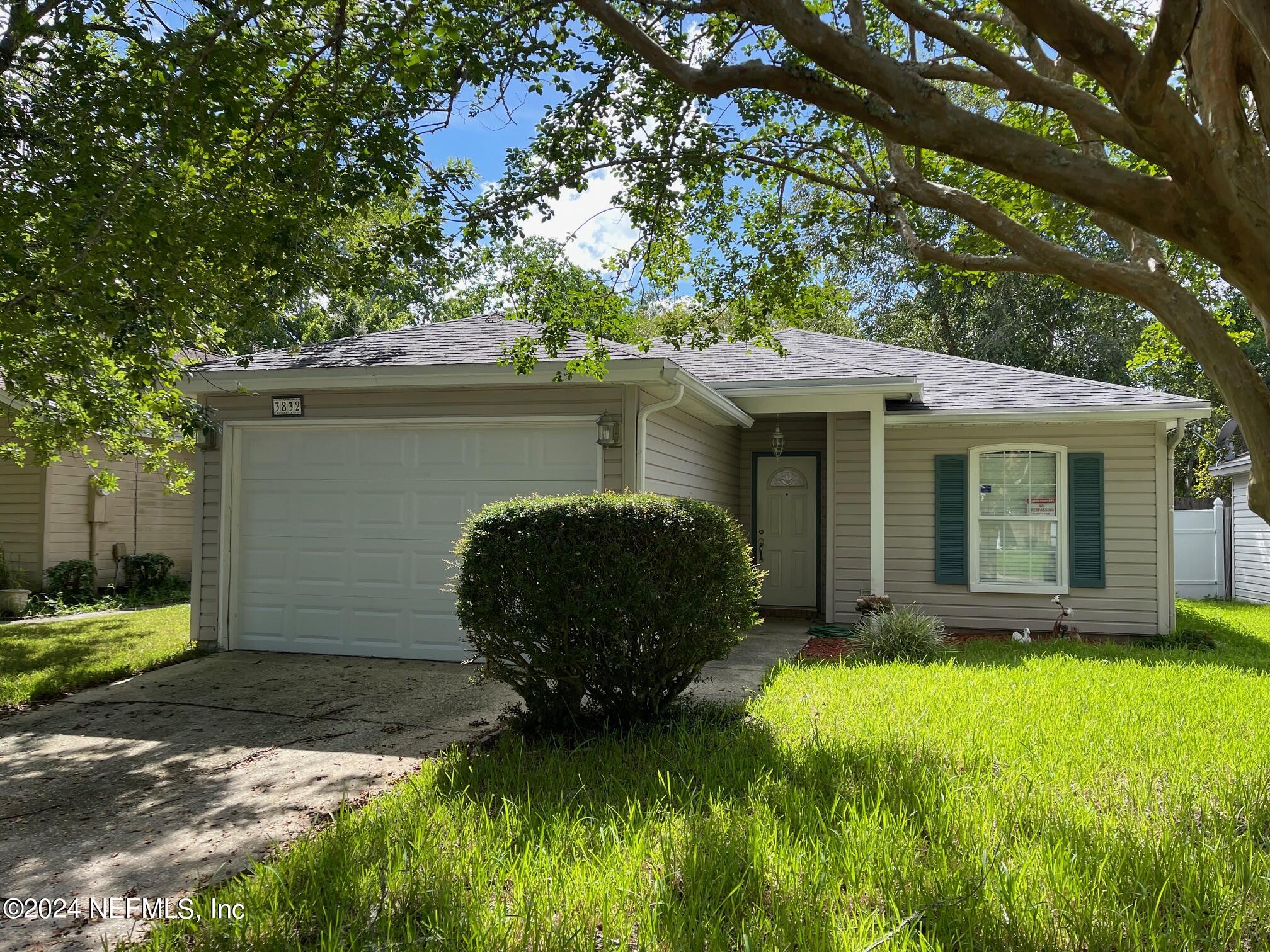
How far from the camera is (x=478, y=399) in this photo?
25.5ft

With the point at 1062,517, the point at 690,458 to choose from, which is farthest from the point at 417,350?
Answer: the point at 1062,517

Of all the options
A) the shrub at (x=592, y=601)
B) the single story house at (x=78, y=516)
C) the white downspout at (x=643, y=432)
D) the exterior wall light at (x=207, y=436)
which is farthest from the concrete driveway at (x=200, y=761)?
the single story house at (x=78, y=516)

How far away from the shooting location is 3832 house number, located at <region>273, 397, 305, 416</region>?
8.15 metres

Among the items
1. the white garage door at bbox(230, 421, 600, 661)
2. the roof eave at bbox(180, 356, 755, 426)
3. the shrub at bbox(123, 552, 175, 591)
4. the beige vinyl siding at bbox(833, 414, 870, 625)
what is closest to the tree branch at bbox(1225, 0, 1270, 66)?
the roof eave at bbox(180, 356, 755, 426)

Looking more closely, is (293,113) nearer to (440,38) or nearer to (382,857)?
(440,38)

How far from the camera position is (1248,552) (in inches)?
589

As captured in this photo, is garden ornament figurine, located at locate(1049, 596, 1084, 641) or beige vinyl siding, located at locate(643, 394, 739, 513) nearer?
beige vinyl siding, located at locate(643, 394, 739, 513)

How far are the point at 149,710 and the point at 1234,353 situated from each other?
7.28 meters

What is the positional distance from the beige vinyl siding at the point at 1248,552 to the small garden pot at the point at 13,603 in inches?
773

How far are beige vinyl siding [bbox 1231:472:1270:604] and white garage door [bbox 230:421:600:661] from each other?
520 inches

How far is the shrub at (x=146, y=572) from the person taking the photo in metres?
13.9

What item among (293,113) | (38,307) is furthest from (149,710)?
(293,113)

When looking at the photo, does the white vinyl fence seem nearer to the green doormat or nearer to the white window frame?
the white window frame

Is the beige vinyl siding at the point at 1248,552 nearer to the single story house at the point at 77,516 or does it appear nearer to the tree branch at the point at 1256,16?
the tree branch at the point at 1256,16
